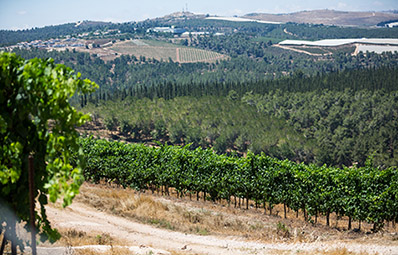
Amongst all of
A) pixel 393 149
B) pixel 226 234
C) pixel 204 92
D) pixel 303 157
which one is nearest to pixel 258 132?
pixel 303 157

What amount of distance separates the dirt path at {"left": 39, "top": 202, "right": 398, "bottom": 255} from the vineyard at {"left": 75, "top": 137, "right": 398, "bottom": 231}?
5060 mm

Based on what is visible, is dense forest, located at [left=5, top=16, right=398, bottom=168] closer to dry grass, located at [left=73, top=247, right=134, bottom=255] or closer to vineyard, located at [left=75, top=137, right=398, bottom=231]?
vineyard, located at [left=75, top=137, right=398, bottom=231]

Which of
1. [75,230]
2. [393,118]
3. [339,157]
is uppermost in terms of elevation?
[75,230]

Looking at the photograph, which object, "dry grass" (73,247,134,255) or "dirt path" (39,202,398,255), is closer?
"dry grass" (73,247,134,255)

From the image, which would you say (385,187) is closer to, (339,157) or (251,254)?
(251,254)

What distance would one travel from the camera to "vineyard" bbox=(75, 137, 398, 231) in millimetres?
20766

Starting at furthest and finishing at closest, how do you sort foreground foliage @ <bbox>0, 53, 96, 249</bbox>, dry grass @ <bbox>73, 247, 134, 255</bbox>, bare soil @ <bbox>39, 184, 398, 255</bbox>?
bare soil @ <bbox>39, 184, 398, 255</bbox>, dry grass @ <bbox>73, 247, 134, 255</bbox>, foreground foliage @ <bbox>0, 53, 96, 249</bbox>

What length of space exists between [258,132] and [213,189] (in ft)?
220

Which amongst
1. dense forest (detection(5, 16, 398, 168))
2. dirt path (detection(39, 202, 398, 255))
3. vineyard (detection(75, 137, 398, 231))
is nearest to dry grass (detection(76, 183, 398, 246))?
dirt path (detection(39, 202, 398, 255))

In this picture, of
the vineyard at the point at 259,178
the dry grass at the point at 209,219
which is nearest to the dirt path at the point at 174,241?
the dry grass at the point at 209,219

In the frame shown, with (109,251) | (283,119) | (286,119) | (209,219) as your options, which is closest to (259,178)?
(209,219)

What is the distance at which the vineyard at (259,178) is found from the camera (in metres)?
20.8

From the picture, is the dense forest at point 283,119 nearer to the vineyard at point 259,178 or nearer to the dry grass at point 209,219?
the vineyard at point 259,178

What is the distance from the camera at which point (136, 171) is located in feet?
89.0
